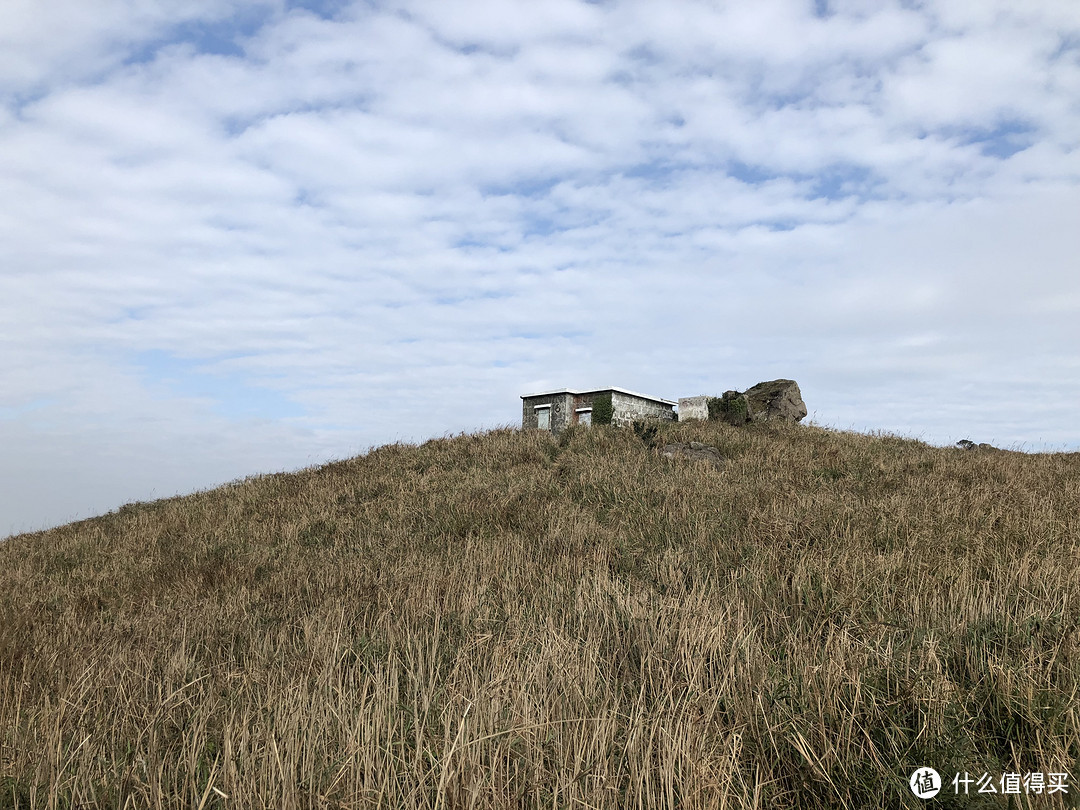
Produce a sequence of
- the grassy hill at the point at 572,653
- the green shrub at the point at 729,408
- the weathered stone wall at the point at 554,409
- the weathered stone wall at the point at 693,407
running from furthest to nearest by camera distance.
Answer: the weathered stone wall at the point at 554,409 → the weathered stone wall at the point at 693,407 → the green shrub at the point at 729,408 → the grassy hill at the point at 572,653

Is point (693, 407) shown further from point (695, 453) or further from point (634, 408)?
point (695, 453)

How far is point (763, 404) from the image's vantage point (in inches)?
747

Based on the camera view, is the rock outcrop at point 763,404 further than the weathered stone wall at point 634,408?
No

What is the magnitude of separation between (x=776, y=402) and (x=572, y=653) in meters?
16.8

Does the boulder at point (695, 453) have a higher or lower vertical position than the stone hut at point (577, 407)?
lower

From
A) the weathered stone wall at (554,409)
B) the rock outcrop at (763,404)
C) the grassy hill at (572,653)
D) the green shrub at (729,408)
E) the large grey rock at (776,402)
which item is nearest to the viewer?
the grassy hill at (572,653)

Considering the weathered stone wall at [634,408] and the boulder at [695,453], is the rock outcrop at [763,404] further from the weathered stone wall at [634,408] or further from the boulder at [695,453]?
the boulder at [695,453]

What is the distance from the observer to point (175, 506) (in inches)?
528

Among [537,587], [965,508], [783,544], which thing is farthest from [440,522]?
[965,508]

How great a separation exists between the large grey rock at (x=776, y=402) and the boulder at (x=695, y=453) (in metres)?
5.65

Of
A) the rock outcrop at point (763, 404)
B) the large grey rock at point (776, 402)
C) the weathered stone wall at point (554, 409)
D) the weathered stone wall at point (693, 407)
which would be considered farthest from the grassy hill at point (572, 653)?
the weathered stone wall at point (554, 409)

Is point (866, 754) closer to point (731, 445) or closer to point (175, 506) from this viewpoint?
point (731, 445)

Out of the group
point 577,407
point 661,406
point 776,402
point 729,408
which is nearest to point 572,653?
point 729,408

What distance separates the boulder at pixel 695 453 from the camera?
1177 cm
